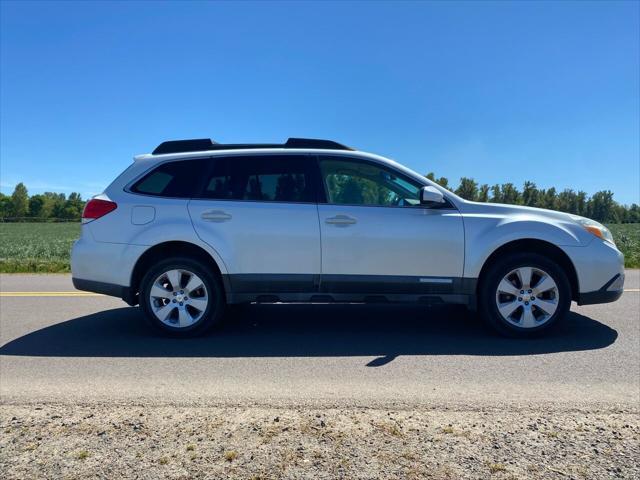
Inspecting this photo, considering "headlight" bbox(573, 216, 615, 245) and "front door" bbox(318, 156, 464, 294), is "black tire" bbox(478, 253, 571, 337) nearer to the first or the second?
"front door" bbox(318, 156, 464, 294)

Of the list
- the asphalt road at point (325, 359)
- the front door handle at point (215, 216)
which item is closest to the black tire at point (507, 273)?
the asphalt road at point (325, 359)

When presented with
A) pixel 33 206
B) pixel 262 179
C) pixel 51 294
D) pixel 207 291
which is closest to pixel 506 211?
pixel 262 179

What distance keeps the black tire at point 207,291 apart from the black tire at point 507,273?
274 cm

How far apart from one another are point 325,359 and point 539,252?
8.39 ft

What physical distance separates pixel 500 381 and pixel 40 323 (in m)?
5.20

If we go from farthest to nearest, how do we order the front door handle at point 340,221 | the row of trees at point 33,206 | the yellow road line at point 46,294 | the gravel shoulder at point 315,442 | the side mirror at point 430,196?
the row of trees at point 33,206 → the yellow road line at point 46,294 → the front door handle at point 340,221 → the side mirror at point 430,196 → the gravel shoulder at point 315,442

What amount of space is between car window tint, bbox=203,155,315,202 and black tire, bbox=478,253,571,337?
79.3 inches

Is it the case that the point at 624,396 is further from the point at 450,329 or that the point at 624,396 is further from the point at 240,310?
the point at 240,310

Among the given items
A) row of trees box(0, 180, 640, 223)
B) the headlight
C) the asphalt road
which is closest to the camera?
the asphalt road

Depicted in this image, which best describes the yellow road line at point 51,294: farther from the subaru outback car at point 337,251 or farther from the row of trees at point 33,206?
the row of trees at point 33,206

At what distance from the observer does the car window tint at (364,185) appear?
4984 millimetres

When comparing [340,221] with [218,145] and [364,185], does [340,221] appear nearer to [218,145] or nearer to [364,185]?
[364,185]

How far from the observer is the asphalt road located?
3.46 meters

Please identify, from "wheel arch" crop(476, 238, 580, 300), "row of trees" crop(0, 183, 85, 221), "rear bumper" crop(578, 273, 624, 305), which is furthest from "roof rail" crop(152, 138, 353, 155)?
"row of trees" crop(0, 183, 85, 221)
